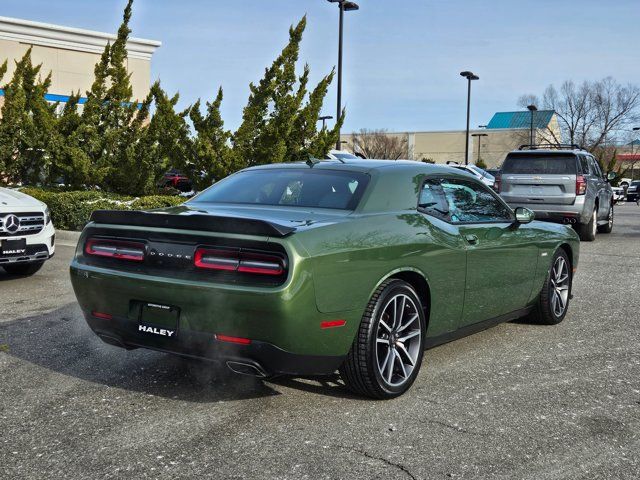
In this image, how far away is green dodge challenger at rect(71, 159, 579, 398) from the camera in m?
3.83

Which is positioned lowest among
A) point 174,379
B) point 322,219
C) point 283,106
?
point 174,379

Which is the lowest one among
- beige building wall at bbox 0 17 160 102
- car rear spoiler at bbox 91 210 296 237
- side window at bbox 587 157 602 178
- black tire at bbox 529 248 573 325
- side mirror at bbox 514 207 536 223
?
black tire at bbox 529 248 573 325

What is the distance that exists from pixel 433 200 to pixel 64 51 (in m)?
34.0

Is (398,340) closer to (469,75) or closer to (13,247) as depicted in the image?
(13,247)

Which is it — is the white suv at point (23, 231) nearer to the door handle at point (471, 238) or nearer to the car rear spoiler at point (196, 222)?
the car rear spoiler at point (196, 222)

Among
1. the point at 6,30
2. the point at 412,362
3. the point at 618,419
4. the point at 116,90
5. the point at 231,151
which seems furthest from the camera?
the point at 6,30

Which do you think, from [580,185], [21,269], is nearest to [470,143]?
[580,185]

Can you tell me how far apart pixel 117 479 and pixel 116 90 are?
1572 cm

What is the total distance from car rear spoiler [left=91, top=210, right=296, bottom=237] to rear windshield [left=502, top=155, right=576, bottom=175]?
1147cm

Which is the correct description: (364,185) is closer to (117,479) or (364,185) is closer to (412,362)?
(412,362)

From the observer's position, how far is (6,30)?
3359 centimetres

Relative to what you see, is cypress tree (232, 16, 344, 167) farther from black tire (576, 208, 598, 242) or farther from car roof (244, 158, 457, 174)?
car roof (244, 158, 457, 174)

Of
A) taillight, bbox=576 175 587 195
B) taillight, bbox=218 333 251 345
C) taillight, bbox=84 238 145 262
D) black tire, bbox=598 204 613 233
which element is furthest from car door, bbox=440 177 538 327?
black tire, bbox=598 204 613 233

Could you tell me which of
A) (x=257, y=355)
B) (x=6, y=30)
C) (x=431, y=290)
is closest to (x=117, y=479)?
(x=257, y=355)
